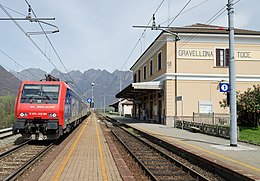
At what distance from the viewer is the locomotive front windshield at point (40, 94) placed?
527 inches

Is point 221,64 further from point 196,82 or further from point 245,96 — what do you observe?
point 245,96

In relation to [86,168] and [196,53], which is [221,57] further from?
[86,168]

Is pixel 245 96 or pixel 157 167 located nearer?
pixel 157 167

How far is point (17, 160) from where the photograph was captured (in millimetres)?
9664

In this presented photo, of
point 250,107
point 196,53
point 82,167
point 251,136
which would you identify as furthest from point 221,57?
point 82,167

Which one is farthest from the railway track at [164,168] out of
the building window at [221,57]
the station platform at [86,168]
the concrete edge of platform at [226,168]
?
the building window at [221,57]

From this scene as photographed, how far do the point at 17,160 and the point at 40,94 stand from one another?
4473 millimetres

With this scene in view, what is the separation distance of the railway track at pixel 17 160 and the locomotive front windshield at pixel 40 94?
1.99 m

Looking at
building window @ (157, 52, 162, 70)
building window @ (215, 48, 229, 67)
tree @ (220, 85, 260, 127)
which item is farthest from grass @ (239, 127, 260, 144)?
building window @ (157, 52, 162, 70)

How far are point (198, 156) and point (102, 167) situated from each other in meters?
3.17

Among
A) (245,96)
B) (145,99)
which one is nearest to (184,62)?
(245,96)

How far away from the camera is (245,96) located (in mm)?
20531

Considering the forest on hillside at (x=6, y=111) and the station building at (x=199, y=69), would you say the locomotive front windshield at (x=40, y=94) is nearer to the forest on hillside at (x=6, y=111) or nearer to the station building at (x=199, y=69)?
the forest on hillside at (x=6, y=111)

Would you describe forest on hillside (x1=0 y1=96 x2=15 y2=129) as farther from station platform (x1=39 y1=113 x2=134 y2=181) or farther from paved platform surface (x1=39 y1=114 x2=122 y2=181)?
station platform (x1=39 y1=113 x2=134 y2=181)
